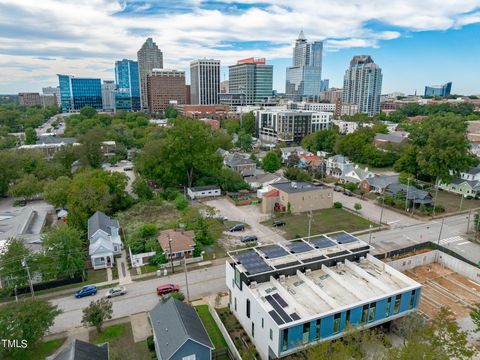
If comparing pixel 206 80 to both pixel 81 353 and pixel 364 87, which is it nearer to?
pixel 364 87

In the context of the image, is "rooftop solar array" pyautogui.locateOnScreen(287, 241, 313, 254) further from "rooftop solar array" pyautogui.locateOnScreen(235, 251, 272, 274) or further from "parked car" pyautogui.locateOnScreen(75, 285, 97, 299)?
"parked car" pyautogui.locateOnScreen(75, 285, 97, 299)

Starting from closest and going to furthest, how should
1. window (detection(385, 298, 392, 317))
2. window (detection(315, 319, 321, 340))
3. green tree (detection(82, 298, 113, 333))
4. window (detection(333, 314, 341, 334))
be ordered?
window (detection(315, 319, 321, 340)) → window (detection(333, 314, 341, 334)) → window (detection(385, 298, 392, 317)) → green tree (detection(82, 298, 113, 333))

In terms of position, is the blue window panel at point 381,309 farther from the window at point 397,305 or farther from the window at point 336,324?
the window at point 336,324

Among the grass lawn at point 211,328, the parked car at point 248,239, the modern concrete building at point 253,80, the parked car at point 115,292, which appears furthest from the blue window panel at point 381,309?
the modern concrete building at point 253,80

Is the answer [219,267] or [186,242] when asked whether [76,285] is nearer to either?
[186,242]

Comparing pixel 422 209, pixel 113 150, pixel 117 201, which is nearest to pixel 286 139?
pixel 113 150

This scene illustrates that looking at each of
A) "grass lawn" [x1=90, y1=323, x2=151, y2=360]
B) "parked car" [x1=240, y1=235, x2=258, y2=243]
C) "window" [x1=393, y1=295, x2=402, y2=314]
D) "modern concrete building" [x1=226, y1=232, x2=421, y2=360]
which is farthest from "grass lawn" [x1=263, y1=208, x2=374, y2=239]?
"grass lawn" [x1=90, y1=323, x2=151, y2=360]

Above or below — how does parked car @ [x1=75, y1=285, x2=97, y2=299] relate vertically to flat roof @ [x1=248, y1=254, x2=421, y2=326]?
below
